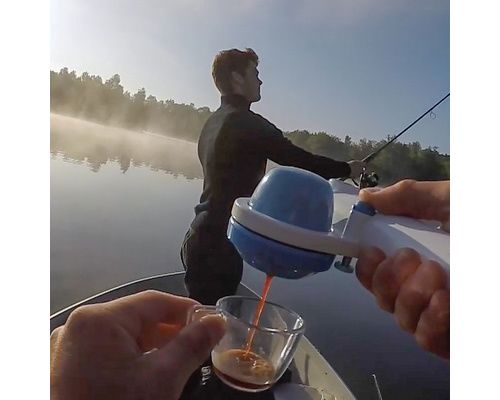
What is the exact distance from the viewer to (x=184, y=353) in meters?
0.49

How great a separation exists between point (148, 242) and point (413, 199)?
0.32 meters

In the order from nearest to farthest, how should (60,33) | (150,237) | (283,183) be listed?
(283,183) < (60,33) < (150,237)

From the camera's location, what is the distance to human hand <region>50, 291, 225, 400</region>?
0.48m

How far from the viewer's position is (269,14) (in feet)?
2.06

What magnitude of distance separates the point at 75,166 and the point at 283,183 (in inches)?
10.8

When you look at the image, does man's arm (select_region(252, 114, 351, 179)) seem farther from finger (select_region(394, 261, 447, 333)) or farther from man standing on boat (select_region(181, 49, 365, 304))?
finger (select_region(394, 261, 447, 333))

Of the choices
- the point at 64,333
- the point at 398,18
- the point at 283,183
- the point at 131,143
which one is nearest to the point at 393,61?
the point at 398,18

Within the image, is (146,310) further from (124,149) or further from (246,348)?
(124,149)

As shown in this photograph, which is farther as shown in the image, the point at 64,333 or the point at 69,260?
→ the point at 69,260

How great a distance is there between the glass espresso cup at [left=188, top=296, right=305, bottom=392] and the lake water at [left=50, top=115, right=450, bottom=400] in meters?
0.05

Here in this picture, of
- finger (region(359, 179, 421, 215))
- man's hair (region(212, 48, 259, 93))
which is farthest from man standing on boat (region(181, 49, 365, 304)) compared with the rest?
finger (region(359, 179, 421, 215))

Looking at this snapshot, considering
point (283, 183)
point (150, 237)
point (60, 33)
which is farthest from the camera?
point (150, 237)

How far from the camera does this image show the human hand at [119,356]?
Answer: 0.48 meters

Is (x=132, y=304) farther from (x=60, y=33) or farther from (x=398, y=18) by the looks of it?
(x=398, y=18)
